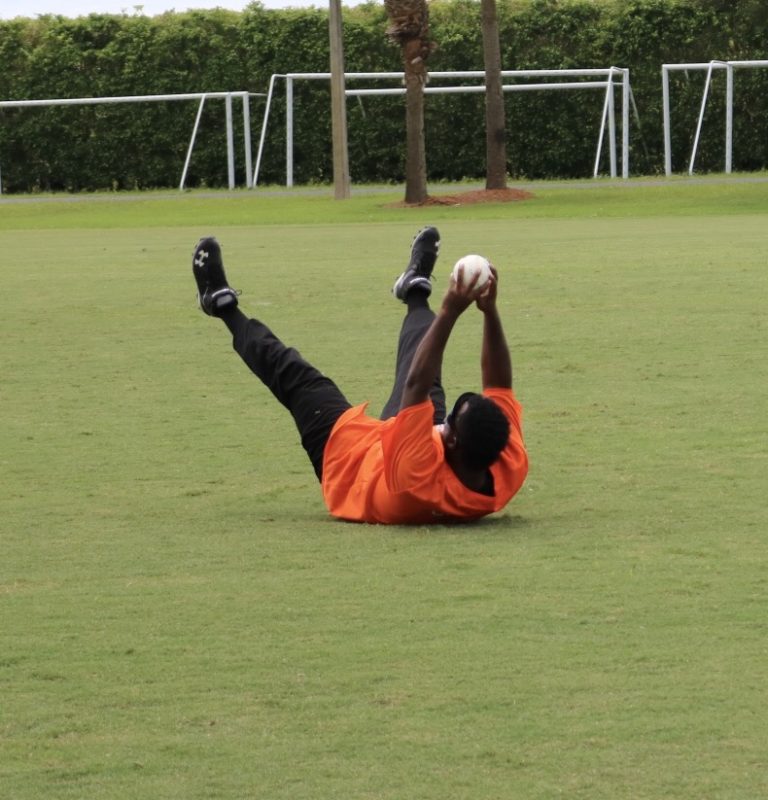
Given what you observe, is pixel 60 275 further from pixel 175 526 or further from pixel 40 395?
pixel 175 526

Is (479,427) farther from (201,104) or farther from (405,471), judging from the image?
(201,104)

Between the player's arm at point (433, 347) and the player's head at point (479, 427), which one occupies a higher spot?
the player's arm at point (433, 347)

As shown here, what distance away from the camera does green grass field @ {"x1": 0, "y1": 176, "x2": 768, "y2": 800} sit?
4.51m

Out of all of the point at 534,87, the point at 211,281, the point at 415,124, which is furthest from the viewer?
the point at 534,87

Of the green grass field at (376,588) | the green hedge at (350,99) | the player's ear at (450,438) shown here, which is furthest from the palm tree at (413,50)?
the player's ear at (450,438)

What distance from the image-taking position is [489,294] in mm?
7129

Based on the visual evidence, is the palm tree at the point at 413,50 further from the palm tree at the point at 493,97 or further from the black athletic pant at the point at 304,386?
the black athletic pant at the point at 304,386

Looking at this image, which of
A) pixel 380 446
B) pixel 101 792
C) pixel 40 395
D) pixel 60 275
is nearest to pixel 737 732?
pixel 101 792

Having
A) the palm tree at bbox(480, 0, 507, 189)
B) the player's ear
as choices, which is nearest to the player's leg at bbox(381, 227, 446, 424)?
the player's ear

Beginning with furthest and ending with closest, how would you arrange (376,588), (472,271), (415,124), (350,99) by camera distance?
(350,99)
(415,124)
(472,271)
(376,588)

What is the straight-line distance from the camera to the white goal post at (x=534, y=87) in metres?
41.6

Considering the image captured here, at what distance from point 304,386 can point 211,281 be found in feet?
3.51

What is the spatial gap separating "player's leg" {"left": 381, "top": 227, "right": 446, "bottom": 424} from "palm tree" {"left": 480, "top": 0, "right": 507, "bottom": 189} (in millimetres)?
27902

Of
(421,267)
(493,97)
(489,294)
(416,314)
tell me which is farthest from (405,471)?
(493,97)
